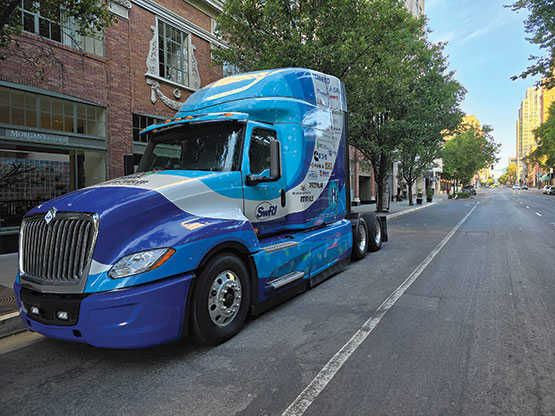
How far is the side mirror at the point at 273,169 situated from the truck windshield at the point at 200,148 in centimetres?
25

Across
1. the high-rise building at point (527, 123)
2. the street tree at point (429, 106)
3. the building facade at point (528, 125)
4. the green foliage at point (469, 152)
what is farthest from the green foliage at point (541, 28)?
the high-rise building at point (527, 123)

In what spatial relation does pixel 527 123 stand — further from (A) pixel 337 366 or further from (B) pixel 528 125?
(A) pixel 337 366

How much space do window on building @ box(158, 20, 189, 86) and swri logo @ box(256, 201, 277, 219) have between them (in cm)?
1121

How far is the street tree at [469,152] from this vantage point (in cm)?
5351

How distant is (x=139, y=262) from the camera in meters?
3.08

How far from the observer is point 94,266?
3.01 m

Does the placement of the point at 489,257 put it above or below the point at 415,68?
below

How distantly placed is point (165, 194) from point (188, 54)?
13.2 meters

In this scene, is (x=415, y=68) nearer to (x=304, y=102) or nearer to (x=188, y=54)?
(x=188, y=54)

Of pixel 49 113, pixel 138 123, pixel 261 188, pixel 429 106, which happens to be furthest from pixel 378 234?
pixel 429 106

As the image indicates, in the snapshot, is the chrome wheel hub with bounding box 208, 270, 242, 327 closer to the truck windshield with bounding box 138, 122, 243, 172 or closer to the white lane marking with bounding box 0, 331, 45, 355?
the truck windshield with bounding box 138, 122, 243, 172

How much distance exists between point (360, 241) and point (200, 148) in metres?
5.04

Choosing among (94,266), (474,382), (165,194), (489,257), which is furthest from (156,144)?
(489,257)

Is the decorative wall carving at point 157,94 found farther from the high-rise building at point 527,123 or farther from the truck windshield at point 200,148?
the high-rise building at point 527,123
